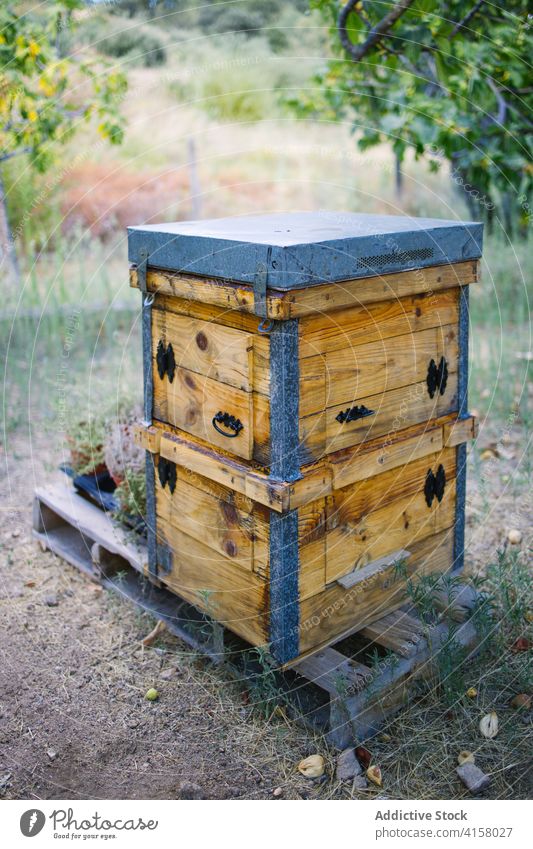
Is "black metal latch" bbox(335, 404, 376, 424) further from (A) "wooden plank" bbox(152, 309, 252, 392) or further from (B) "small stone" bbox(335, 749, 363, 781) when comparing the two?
(B) "small stone" bbox(335, 749, 363, 781)

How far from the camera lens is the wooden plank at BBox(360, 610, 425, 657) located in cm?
249

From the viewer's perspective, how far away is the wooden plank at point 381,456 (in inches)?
92.8

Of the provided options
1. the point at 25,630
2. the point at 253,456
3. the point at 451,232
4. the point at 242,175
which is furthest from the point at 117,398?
the point at 242,175

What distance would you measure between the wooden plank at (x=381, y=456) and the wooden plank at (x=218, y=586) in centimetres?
40

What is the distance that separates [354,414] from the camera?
2393 millimetres

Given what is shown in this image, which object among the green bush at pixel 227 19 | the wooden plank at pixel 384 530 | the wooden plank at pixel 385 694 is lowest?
the wooden plank at pixel 385 694

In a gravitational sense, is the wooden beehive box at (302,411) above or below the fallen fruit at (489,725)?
above

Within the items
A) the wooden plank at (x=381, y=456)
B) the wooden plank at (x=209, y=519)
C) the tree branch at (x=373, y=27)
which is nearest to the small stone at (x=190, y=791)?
the wooden plank at (x=209, y=519)

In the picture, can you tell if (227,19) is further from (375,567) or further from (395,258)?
→ (375,567)

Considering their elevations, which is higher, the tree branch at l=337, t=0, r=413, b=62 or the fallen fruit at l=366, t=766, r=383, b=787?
the tree branch at l=337, t=0, r=413, b=62

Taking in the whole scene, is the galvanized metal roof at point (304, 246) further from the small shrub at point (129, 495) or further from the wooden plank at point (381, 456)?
the small shrub at point (129, 495)

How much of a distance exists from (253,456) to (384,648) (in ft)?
3.11

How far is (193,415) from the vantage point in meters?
2.56

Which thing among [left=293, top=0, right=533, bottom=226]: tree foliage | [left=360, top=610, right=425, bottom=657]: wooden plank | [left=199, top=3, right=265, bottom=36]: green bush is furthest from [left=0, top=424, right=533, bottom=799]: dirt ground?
[left=199, top=3, right=265, bottom=36]: green bush
